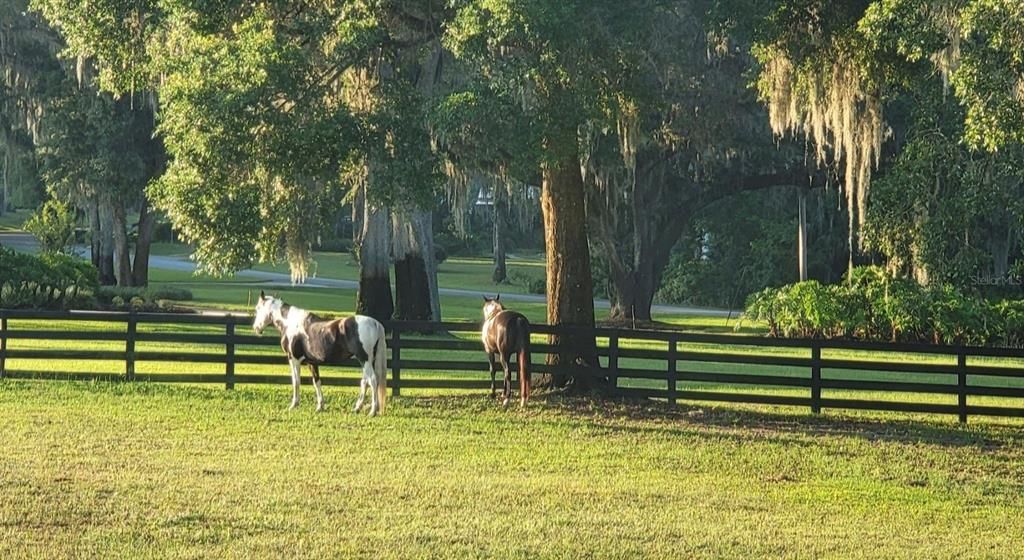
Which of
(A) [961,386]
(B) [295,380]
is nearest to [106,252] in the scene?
(B) [295,380]

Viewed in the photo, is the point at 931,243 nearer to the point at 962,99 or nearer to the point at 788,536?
the point at 962,99

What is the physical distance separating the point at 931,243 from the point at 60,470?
1158 cm

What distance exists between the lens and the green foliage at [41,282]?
35438 mm

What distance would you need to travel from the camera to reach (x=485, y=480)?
13820mm

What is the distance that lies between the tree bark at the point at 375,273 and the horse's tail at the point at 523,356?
16.3m

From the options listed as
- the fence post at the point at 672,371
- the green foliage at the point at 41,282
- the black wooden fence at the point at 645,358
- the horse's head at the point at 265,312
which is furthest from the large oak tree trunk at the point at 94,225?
the fence post at the point at 672,371

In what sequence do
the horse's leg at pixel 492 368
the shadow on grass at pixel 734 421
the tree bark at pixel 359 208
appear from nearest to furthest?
the shadow on grass at pixel 734 421 → the horse's leg at pixel 492 368 → the tree bark at pixel 359 208

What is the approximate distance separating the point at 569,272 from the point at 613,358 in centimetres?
145

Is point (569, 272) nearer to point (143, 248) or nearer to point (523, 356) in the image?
point (523, 356)

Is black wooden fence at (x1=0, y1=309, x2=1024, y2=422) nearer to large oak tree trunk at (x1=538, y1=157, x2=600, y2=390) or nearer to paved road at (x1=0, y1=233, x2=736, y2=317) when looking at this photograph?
large oak tree trunk at (x1=538, y1=157, x2=600, y2=390)

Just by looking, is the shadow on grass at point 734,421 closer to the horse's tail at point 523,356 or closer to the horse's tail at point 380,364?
the horse's tail at point 523,356

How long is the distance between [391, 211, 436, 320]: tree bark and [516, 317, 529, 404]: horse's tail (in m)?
16.2

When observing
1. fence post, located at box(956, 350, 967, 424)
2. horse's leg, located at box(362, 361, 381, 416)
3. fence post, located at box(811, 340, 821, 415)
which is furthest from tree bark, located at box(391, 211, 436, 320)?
fence post, located at box(956, 350, 967, 424)

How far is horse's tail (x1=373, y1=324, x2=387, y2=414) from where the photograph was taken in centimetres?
1817
